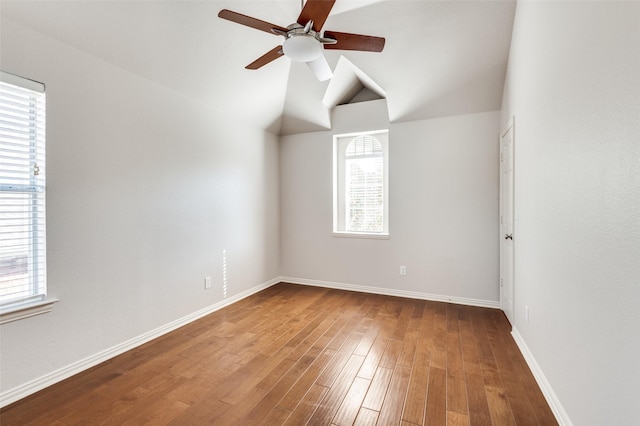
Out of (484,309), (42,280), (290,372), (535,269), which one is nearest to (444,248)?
(484,309)

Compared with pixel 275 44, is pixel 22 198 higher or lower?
lower

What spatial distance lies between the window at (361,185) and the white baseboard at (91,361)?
216cm

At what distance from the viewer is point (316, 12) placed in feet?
5.76

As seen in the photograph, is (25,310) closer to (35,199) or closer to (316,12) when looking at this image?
(35,199)

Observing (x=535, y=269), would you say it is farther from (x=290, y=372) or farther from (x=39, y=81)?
(x=39, y=81)

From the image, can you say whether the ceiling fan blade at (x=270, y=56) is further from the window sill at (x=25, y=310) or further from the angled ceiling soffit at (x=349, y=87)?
the window sill at (x=25, y=310)

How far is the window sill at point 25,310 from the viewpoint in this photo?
1862 mm

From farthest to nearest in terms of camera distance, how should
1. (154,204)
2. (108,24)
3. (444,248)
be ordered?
(444,248)
(154,204)
(108,24)

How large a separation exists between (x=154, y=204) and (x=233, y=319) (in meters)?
1.48

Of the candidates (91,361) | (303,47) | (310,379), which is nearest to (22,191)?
(91,361)

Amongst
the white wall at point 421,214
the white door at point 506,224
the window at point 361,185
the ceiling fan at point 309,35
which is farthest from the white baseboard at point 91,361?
the white door at point 506,224

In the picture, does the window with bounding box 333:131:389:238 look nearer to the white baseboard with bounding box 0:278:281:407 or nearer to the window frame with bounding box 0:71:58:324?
the white baseboard with bounding box 0:278:281:407

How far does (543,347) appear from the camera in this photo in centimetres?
203

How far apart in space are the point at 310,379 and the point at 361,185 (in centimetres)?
292
